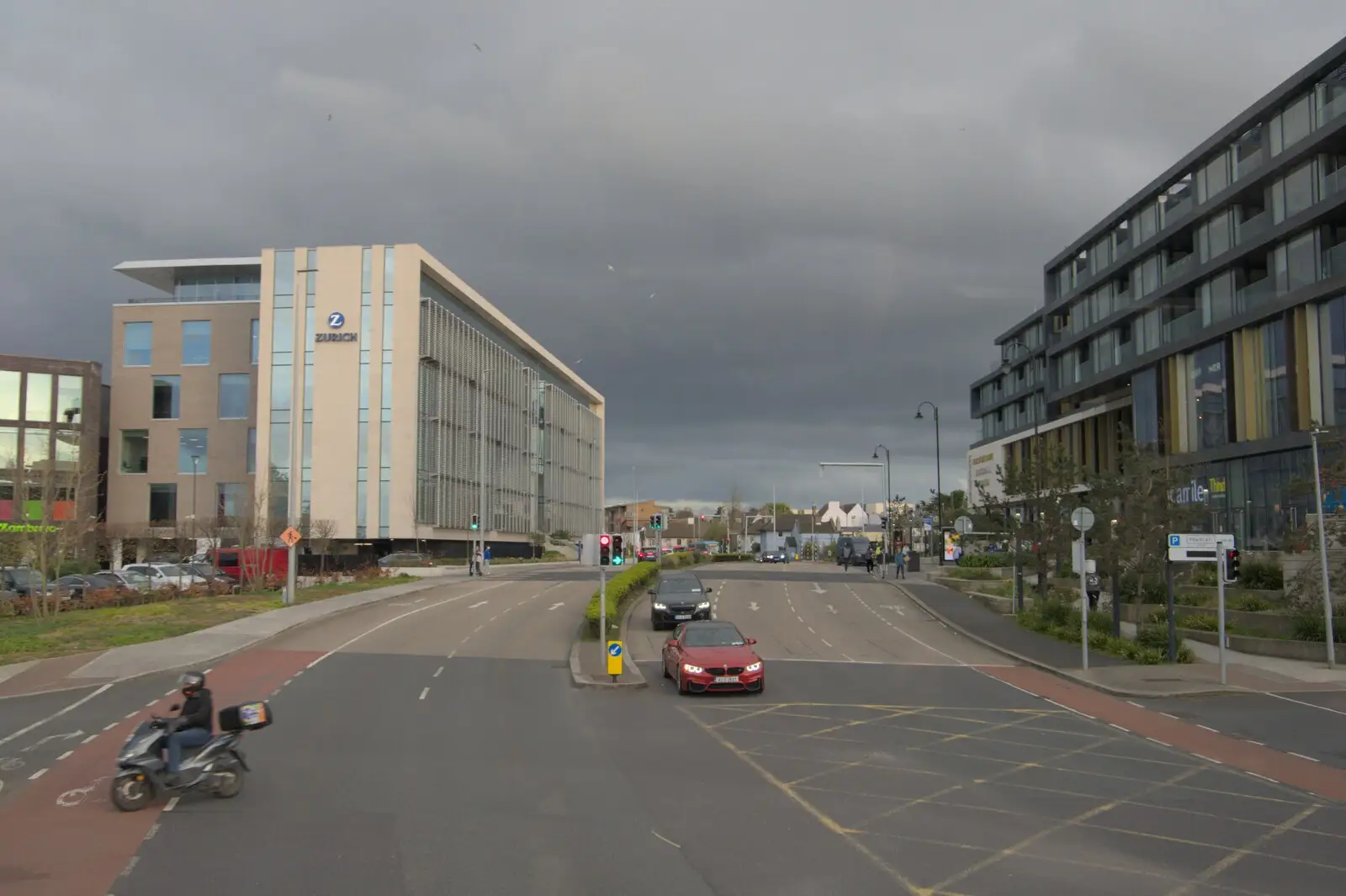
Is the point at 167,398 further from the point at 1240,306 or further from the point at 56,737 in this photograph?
the point at 56,737

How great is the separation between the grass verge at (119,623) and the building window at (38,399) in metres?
43.6

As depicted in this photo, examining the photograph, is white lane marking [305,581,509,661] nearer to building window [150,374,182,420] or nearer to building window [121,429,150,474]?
building window [150,374,182,420]

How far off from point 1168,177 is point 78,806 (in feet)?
180

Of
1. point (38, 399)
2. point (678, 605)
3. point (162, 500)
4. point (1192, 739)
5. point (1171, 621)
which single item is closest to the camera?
point (1192, 739)

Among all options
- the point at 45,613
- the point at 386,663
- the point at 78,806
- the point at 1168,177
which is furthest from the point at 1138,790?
the point at 1168,177

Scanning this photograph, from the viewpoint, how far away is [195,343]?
80.6m

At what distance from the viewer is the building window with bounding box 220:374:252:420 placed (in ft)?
262

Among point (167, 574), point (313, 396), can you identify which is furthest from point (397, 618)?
point (313, 396)

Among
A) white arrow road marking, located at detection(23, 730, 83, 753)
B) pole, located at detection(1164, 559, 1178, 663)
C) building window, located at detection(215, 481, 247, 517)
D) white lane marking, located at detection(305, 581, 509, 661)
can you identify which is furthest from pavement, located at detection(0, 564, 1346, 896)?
building window, located at detection(215, 481, 247, 517)

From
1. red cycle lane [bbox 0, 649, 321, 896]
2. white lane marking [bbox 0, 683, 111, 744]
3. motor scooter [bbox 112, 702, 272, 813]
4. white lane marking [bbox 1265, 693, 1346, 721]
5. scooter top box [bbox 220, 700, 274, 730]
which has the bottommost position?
white lane marking [bbox 1265, 693, 1346, 721]

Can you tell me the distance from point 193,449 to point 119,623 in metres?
52.1

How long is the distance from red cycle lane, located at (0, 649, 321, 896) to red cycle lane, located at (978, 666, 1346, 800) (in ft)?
41.8

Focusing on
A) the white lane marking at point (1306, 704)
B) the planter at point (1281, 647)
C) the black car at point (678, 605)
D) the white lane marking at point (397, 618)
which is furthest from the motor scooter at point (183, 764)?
the planter at point (1281, 647)

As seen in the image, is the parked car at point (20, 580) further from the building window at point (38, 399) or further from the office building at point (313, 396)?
the building window at point (38, 399)
